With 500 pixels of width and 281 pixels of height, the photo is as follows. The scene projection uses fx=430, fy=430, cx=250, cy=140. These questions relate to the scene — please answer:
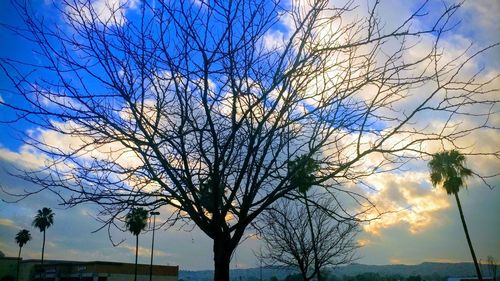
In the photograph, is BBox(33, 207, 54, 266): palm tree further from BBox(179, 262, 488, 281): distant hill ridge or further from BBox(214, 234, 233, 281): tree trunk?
BBox(214, 234, 233, 281): tree trunk

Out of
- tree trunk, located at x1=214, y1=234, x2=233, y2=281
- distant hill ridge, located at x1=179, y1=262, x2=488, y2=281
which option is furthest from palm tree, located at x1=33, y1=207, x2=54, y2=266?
tree trunk, located at x1=214, y1=234, x2=233, y2=281

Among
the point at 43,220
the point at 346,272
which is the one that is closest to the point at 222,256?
the point at 346,272

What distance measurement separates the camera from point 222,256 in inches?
191

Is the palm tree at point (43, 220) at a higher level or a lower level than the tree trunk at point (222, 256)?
Answer: higher

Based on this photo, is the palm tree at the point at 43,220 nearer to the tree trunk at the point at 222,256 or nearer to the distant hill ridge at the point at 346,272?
the distant hill ridge at the point at 346,272

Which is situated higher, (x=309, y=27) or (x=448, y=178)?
(x=448, y=178)

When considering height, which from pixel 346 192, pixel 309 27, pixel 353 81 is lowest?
pixel 346 192

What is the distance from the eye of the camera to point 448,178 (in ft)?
106

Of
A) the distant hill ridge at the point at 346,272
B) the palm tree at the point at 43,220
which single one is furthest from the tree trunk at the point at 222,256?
the palm tree at the point at 43,220

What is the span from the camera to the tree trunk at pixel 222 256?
480cm

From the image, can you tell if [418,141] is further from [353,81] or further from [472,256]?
[472,256]

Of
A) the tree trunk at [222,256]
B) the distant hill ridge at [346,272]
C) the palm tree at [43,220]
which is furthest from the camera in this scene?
the palm tree at [43,220]

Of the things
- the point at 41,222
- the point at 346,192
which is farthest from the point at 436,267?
the point at 346,192

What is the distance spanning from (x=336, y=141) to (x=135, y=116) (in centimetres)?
239
